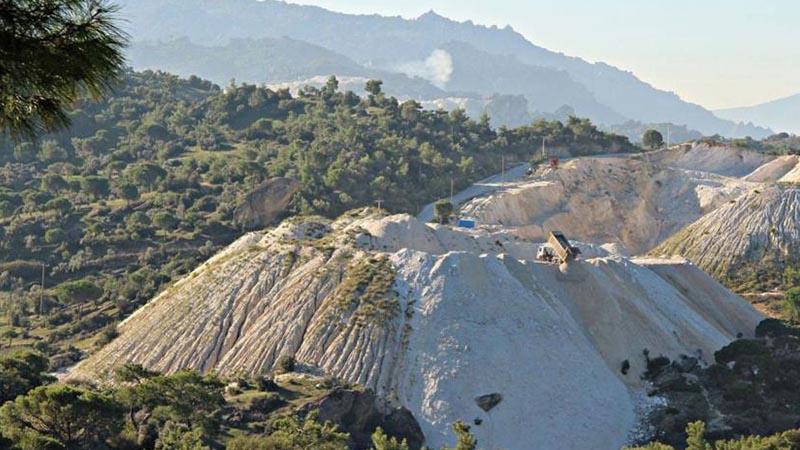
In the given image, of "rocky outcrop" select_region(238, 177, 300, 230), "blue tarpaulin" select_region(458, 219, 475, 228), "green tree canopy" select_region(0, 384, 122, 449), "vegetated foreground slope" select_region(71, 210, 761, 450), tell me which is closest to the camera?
"green tree canopy" select_region(0, 384, 122, 449)

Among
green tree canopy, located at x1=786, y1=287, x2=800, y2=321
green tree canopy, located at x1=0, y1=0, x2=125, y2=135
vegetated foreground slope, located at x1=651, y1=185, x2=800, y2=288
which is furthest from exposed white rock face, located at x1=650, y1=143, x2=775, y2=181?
green tree canopy, located at x1=0, y1=0, x2=125, y2=135

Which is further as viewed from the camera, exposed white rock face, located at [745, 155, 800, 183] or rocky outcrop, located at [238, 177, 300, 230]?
exposed white rock face, located at [745, 155, 800, 183]

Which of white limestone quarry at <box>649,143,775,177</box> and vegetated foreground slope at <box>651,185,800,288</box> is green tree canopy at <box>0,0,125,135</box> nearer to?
vegetated foreground slope at <box>651,185,800,288</box>

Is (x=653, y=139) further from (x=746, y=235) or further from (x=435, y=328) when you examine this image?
(x=435, y=328)

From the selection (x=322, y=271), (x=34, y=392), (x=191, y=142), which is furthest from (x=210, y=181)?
(x=34, y=392)

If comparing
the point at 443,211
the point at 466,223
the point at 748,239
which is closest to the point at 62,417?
the point at 466,223

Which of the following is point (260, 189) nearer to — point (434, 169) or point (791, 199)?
point (434, 169)
